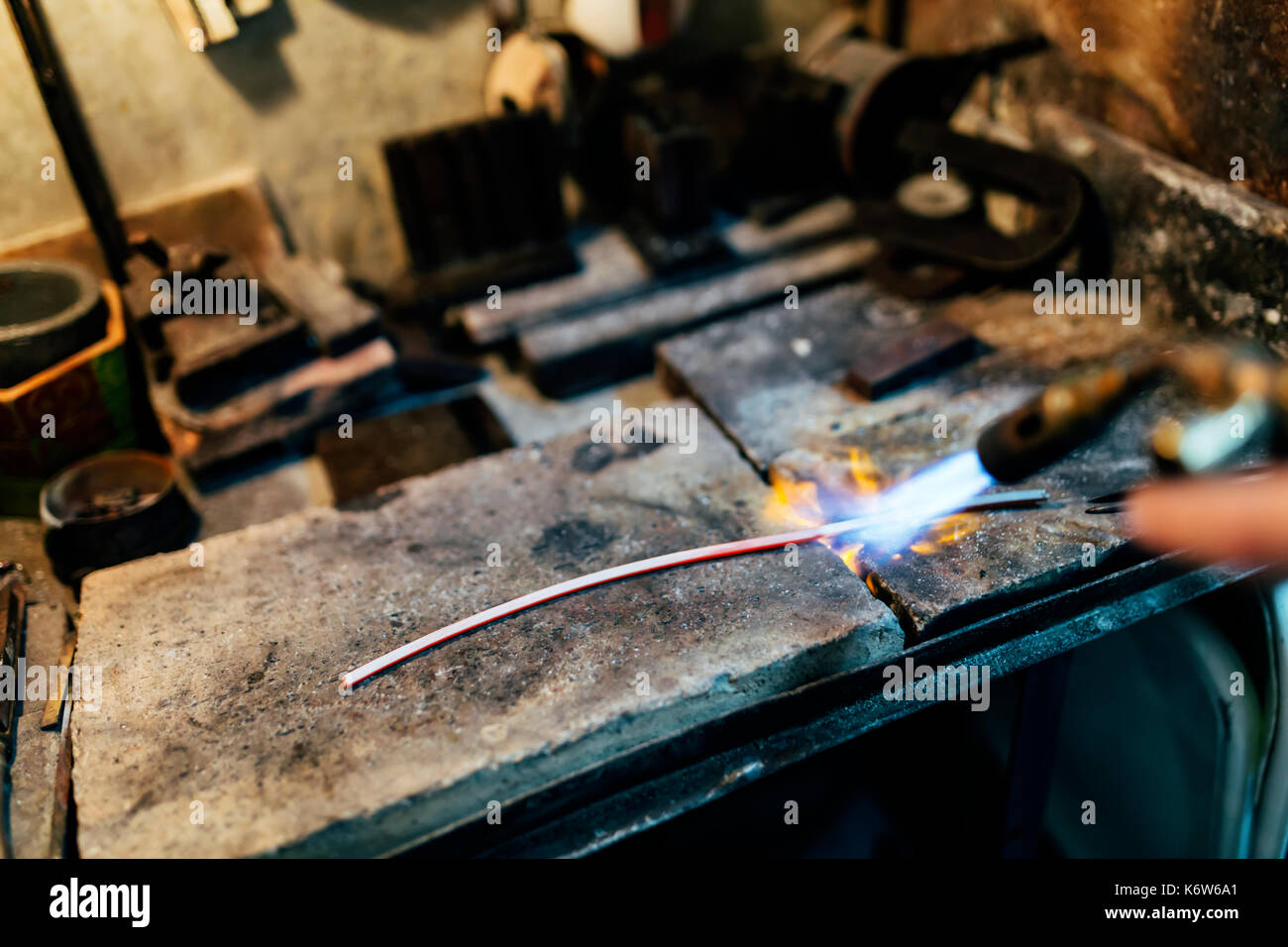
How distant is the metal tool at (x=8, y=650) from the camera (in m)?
2.09

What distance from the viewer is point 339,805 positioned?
77.1 inches

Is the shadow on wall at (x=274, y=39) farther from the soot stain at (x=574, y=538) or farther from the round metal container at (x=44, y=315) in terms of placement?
the soot stain at (x=574, y=538)

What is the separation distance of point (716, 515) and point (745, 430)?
1.38 feet

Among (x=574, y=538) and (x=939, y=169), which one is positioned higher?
(x=939, y=169)

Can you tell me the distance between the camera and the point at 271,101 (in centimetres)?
376

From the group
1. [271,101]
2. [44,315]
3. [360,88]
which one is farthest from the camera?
[360,88]

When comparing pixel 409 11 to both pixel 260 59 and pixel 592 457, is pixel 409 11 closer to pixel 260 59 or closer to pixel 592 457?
pixel 260 59

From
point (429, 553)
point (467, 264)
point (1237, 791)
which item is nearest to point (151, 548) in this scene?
point (429, 553)

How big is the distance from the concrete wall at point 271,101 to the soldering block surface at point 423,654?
1.87 metres

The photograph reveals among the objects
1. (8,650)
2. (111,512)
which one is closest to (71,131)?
(111,512)

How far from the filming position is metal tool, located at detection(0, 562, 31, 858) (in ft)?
6.86

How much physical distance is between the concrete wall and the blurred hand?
3.00 m

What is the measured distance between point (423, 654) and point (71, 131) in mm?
2615

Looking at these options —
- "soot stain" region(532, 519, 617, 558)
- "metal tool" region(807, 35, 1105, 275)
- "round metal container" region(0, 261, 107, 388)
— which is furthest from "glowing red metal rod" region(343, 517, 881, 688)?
"round metal container" region(0, 261, 107, 388)
